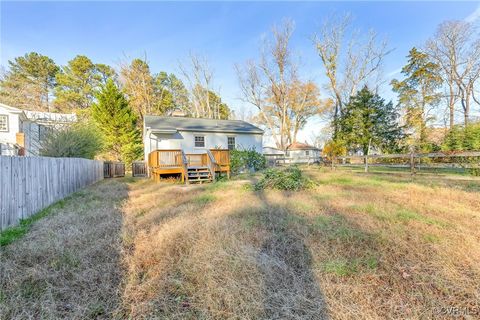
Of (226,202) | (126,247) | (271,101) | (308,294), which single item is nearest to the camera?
(308,294)

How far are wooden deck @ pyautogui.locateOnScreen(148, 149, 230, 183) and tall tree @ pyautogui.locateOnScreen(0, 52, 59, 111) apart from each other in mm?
25117

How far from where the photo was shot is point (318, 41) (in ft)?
74.1

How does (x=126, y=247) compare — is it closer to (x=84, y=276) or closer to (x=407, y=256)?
(x=84, y=276)

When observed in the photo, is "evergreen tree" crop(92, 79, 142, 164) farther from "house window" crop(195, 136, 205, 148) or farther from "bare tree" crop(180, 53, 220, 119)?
"bare tree" crop(180, 53, 220, 119)

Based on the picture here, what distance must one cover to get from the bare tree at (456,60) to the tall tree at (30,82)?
41.5 metres

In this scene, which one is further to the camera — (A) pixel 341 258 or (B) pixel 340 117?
(B) pixel 340 117

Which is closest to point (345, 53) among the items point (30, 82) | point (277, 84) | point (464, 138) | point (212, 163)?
point (277, 84)

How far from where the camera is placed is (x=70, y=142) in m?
10.2

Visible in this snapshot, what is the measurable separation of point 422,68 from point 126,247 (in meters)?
27.3

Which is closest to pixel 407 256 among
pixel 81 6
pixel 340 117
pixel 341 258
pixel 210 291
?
pixel 341 258

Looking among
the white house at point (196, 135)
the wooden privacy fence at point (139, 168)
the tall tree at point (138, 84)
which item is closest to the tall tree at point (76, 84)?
the tall tree at point (138, 84)

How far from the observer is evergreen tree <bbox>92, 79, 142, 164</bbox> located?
66.0 ft

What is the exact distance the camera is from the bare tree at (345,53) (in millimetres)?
21703

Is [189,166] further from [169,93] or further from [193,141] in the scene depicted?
[169,93]
